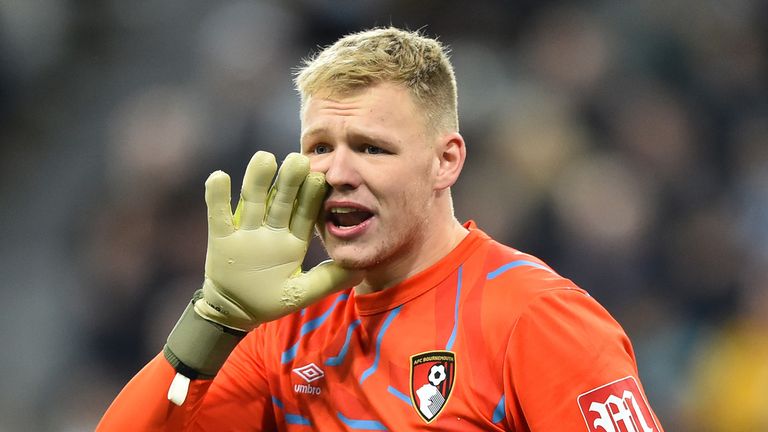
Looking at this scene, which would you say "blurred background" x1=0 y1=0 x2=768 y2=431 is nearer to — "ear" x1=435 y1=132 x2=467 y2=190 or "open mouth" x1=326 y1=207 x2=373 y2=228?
"ear" x1=435 y1=132 x2=467 y2=190

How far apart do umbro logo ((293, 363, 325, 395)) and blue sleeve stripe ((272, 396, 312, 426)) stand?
65 millimetres

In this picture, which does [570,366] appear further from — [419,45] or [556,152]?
[556,152]

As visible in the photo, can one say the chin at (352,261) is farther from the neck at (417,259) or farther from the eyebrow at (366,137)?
the eyebrow at (366,137)

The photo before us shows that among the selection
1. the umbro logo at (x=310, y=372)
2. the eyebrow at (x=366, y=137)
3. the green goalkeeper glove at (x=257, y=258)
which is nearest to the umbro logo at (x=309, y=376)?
the umbro logo at (x=310, y=372)

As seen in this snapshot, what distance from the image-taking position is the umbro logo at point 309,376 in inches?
95.8

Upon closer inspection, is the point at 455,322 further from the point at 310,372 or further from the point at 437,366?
the point at 310,372

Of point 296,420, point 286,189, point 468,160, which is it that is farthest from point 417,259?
point 468,160

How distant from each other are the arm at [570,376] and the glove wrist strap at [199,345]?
26.7 inches

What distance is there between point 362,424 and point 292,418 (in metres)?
0.25

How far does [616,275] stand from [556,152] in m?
0.83

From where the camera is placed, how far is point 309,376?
245cm

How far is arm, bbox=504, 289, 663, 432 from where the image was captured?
1.99 meters

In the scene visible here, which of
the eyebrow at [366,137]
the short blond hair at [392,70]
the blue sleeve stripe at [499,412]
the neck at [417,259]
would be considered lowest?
the blue sleeve stripe at [499,412]

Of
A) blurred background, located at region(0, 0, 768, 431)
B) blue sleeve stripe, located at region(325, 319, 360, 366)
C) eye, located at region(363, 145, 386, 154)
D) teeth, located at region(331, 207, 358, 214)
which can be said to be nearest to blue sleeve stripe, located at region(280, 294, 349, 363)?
blue sleeve stripe, located at region(325, 319, 360, 366)
